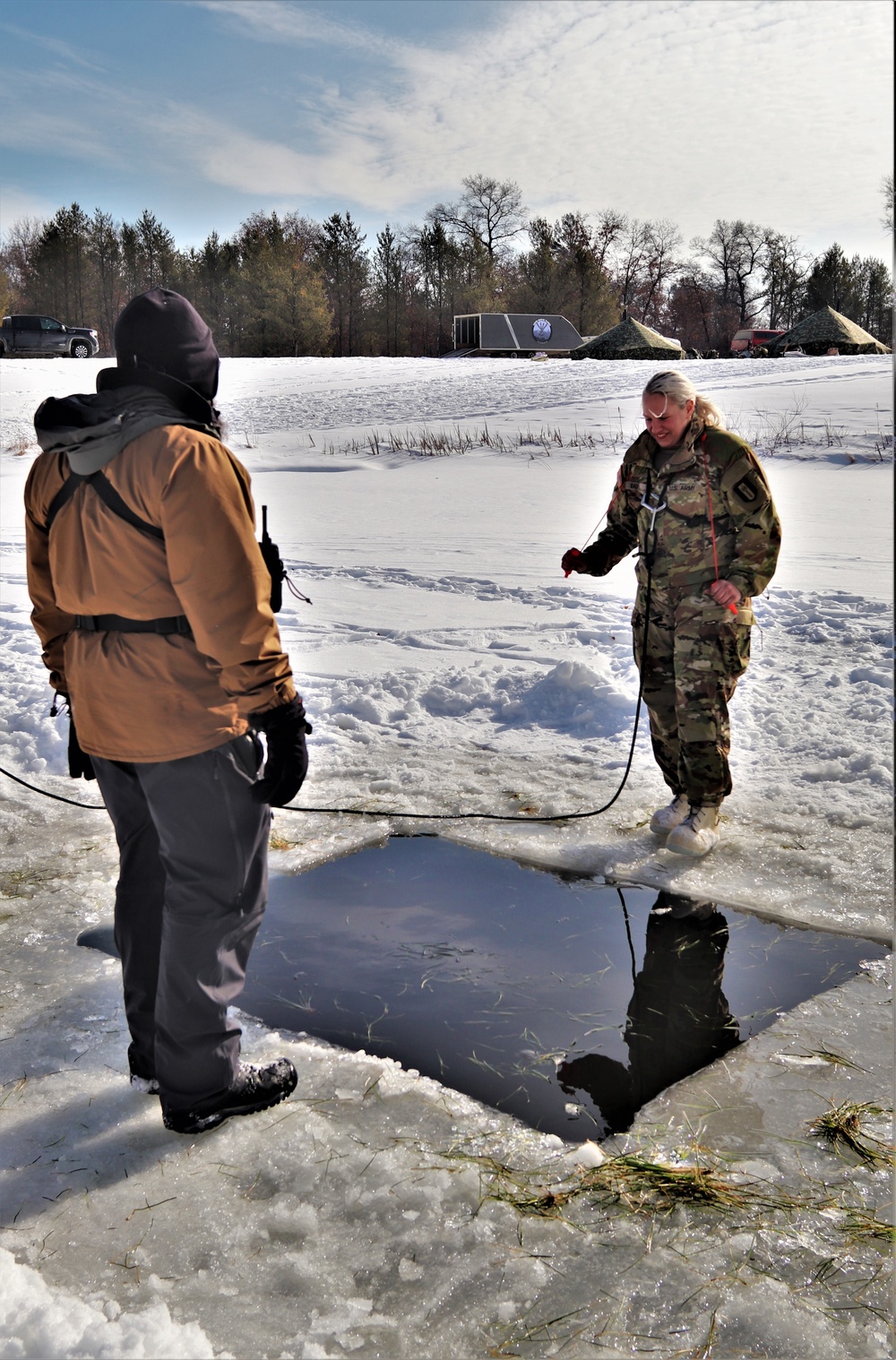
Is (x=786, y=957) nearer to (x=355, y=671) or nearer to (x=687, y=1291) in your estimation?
(x=687, y=1291)

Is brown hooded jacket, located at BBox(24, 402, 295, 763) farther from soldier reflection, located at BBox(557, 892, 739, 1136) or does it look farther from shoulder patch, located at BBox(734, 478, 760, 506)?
shoulder patch, located at BBox(734, 478, 760, 506)

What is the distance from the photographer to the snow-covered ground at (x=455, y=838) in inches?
77.9

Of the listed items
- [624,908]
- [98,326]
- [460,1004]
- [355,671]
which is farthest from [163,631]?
[98,326]

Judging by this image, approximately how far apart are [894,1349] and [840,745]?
11.9ft

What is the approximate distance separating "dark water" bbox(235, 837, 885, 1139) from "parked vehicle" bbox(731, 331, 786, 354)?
43.9 metres

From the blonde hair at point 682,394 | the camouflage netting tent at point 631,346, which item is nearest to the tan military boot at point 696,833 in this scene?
the blonde hair at point 682,394

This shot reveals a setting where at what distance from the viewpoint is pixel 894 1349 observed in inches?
73.1

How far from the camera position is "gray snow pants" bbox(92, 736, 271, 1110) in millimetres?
2334

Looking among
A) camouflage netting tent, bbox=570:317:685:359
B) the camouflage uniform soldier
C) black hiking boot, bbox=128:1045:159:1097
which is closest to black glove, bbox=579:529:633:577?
the camouflage uniform soldier

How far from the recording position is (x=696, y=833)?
13.5 ft

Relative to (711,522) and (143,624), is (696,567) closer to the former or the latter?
(711,522)

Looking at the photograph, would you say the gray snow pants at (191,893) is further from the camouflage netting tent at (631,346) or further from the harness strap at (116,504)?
the camouflage netting tent at (631,346)

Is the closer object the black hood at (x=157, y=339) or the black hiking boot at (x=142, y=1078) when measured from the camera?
the black hood at (x=157, y=339)

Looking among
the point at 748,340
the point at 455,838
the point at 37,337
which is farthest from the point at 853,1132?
→ the point at 748,340
